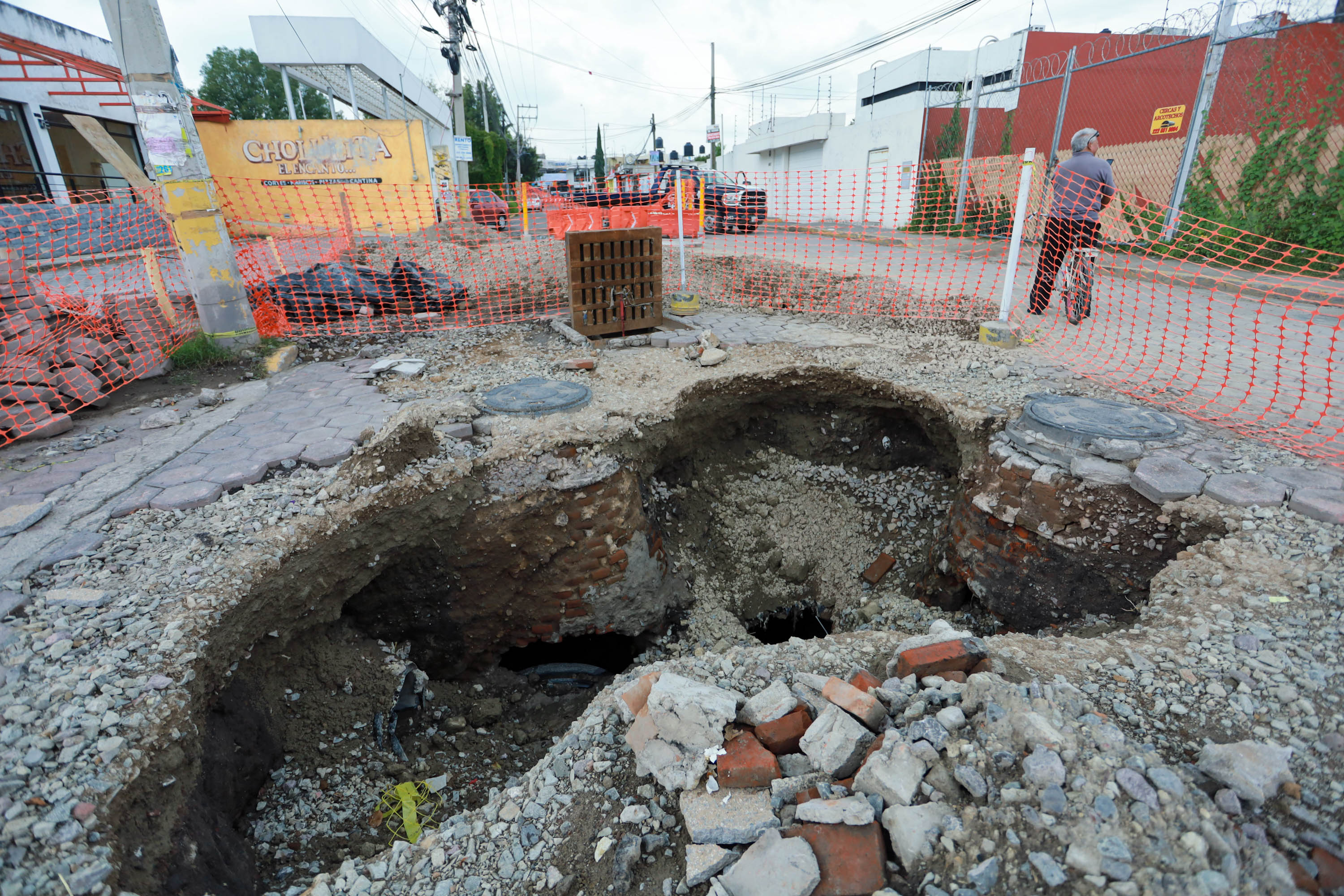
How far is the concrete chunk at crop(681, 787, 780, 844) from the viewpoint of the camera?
1.69 m

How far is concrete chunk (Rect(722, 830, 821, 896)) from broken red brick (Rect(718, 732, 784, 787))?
18cm

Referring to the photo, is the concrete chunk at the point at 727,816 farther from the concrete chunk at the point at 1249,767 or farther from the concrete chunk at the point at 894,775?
the concrete chunk at the point at 1249,767

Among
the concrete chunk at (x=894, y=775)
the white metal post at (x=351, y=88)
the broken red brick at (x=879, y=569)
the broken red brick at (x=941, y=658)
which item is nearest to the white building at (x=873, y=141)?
the broken red brick at (x=879, y=569)

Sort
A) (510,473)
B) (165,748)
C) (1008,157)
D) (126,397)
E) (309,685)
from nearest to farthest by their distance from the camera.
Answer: (165,748) → (309,685) → (510,473) → (126,397) → (1008,157)

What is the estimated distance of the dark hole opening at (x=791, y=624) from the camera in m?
4.90

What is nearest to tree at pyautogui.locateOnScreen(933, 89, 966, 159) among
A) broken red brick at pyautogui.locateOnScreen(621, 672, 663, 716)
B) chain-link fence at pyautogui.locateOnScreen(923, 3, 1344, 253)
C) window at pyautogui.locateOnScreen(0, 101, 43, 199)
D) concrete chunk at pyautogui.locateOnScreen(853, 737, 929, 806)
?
chain-link fence at pyautogui.locateOnScreen(923, 3, 1344, 253)

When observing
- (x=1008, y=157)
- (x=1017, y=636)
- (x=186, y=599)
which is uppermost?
(x=1008, y=157)

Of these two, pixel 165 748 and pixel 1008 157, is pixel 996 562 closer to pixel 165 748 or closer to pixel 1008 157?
pixel 165 748

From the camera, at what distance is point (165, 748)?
210 centimetres

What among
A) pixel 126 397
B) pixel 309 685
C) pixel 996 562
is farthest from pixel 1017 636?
pixel 126 397

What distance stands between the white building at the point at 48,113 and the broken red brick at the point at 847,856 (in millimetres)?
13312

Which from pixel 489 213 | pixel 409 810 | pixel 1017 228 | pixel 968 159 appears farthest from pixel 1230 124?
pixel 489 213

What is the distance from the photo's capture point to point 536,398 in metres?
4.43

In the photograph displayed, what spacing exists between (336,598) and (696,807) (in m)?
2.45
